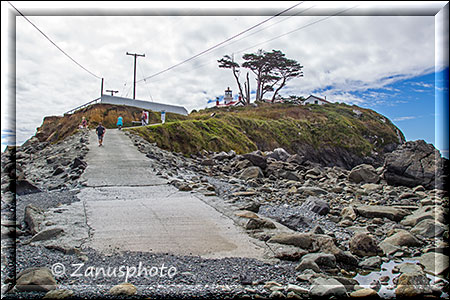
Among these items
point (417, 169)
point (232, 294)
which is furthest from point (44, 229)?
point (417, 169)

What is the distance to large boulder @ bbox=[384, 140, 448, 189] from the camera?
9859mm

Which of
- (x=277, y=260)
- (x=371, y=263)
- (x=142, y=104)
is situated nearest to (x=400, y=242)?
(x=371, y=263)

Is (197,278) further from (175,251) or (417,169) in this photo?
(417,169)

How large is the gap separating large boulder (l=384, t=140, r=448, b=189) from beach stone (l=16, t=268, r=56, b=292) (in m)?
10.3

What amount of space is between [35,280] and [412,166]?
37.7 ft

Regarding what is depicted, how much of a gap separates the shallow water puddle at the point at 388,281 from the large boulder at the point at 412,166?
7308 mm

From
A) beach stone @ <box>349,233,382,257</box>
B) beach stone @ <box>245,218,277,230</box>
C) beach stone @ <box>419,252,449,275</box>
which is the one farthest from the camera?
beach stone @ <box>245,218,277,230</box>

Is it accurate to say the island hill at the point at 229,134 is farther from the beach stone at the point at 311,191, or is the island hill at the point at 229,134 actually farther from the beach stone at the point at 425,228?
the beach stone at the point at 425,228

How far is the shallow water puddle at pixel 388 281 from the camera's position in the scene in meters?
2.47

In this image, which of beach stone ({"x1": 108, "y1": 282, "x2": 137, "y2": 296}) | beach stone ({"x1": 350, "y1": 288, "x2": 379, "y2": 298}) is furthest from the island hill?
beach stone ({"x1": 108, "y1": 282, "x2": 137, "y2": 296})

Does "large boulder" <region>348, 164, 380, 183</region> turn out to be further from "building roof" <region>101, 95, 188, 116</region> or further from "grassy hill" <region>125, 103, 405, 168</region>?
"building roof" <region>101, 95, 188, 116</region>

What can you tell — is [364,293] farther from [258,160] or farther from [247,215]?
[258,160]

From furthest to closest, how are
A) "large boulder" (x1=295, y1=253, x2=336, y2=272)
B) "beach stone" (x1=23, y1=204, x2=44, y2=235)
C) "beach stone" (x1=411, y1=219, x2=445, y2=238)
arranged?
"beach stone" (x1=411, y1=219, x2=445, y2=238) → "beach stone" (x1=23, y1=204, x2=44, y2=235) → "large boulder" (x1=295, y1=253, x2=336, y2=272)

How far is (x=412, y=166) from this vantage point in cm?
1052
